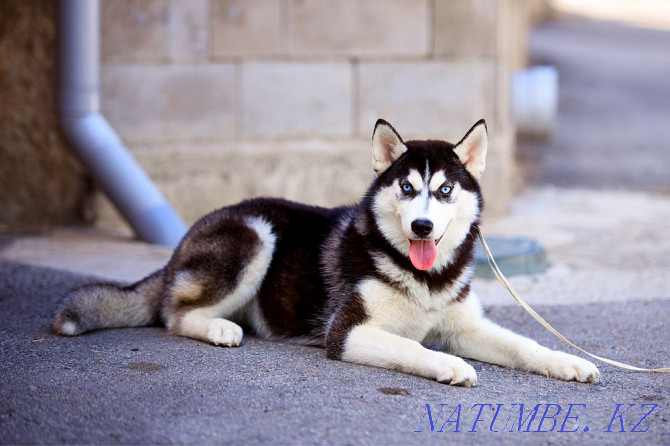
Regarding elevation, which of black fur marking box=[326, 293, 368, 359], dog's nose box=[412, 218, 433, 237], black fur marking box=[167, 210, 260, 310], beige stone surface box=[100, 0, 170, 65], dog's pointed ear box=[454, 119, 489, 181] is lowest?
black fur marking box=[326, 293, 368, 359]

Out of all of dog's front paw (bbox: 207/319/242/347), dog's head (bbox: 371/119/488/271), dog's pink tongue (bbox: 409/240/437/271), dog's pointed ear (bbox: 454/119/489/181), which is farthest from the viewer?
dog's front paw (bbox: 207/319/242/347)

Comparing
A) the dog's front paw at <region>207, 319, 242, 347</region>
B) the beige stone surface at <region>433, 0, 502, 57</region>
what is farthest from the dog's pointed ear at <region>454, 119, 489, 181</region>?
the beige stone surface at <region>433, 0, 502, 57</region>

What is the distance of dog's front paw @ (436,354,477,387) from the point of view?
3664 mm

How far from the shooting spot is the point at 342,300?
4090mm

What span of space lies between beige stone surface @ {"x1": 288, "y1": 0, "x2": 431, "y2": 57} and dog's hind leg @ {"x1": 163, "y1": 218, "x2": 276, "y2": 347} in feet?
Answer: 11.6

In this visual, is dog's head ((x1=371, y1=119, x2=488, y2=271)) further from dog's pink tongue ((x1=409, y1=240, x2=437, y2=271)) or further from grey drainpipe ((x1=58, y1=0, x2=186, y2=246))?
grey drainpipe ((x1=58, y1=0, x2=186, y2=246))

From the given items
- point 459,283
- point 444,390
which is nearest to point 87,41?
point 459,283

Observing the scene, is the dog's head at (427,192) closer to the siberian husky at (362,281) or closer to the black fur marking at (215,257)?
the siberian husky at (362,281)

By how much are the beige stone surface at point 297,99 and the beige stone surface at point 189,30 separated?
1.35ft

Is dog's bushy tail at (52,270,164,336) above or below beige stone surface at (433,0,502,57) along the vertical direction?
below

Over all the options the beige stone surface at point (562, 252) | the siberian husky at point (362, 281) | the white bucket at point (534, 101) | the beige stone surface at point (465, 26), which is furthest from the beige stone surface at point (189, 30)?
the white bucket at point (534, 101)

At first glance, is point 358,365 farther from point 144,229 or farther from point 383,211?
point 144,229

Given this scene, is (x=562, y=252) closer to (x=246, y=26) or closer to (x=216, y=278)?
(x=246, y=26)

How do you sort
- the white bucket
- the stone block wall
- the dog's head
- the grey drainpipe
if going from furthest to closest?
the white bucket → the stone block wall → the grey drainpipe → the dog's head
